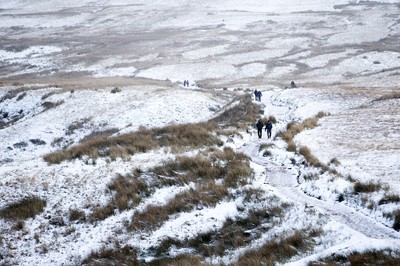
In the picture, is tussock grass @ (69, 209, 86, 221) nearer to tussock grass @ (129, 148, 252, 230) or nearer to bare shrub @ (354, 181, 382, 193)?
tussock grass @ (129, 148, 252, 230)

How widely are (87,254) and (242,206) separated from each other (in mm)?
6784

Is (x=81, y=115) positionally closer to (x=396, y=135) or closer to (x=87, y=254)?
(x=87, y=254)

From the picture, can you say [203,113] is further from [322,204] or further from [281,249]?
[281,249]

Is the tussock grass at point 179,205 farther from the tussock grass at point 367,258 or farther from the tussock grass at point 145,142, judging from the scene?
→ the tussock grass at point 367,258

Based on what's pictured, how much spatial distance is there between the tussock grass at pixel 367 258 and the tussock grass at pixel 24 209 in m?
13.0

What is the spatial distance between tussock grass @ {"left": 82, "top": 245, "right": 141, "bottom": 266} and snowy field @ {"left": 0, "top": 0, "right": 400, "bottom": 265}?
0.39 m

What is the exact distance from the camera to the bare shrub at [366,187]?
1559 centimetres

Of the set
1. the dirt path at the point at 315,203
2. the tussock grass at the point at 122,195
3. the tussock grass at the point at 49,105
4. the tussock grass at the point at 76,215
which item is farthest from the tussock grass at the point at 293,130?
the tussock grass at the point at 49,105

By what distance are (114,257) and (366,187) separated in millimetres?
10683

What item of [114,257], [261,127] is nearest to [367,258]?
[114,257]

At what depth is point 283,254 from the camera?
41.8ft

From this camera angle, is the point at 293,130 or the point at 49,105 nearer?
the point at 293,130

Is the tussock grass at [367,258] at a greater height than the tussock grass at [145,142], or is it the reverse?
the tussock grass at [367,258]

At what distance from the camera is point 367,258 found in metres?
11.1
